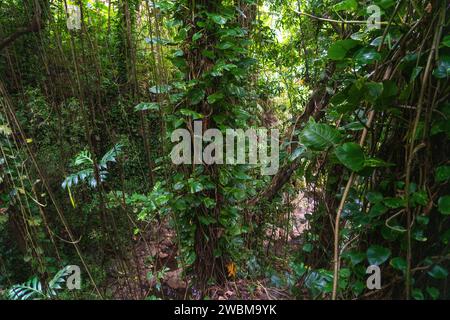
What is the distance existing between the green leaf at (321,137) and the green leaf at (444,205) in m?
0.24

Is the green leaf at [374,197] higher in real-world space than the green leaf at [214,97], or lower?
lower

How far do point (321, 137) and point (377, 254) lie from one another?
29 centimetres

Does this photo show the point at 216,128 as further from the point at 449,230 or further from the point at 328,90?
the point at 449,230

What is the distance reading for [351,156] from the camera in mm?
706

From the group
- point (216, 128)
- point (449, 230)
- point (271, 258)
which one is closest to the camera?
point (449, 230)

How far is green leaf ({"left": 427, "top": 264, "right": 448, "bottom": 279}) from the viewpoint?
2.25 feet

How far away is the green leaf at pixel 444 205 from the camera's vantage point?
66 cm

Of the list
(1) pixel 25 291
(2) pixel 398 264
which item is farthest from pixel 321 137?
(1) pixel 25 291

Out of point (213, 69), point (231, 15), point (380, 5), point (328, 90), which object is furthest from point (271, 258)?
point (380, 5)

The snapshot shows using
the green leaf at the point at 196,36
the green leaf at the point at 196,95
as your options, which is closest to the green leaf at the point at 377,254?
the green leaf at the point at 196,95

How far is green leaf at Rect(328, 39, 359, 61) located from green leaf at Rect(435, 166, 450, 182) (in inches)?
13.5

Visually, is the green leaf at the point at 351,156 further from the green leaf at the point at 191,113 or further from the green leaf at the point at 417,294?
the green leaf at the point at 191,113
